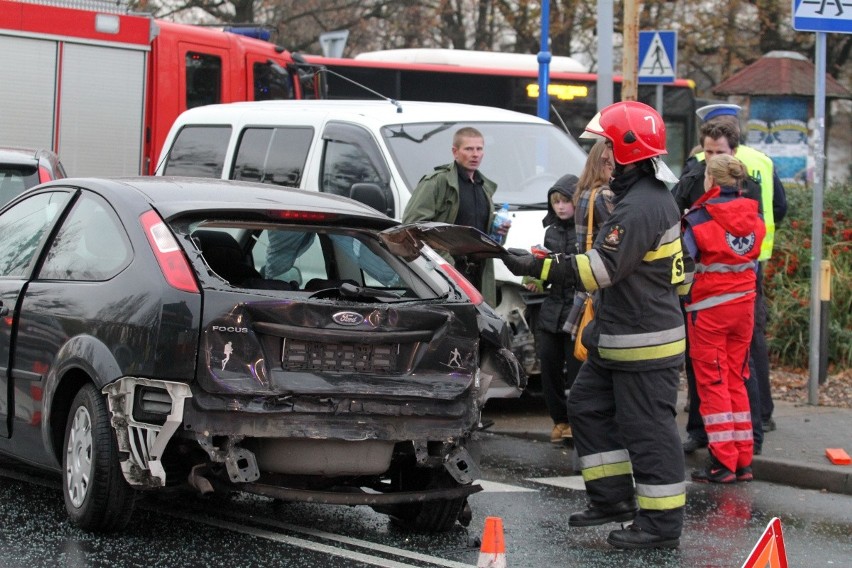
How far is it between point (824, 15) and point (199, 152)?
4852 millimetres

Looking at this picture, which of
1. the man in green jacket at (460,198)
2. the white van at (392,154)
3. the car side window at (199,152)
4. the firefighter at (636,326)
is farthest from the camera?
the car side window at (199,152)

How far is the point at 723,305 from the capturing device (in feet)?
26.0

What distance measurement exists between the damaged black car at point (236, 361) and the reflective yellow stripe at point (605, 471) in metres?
0.50

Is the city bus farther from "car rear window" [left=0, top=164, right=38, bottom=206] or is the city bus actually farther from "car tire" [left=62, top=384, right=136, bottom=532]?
"car tire" [left=62, top=384, right=136, bottom=532]

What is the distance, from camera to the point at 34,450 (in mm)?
6359

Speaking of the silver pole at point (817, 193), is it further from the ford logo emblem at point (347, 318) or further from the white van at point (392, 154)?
the ford logo emblem at point (347, 318)

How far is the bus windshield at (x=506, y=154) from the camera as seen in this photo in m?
9.99

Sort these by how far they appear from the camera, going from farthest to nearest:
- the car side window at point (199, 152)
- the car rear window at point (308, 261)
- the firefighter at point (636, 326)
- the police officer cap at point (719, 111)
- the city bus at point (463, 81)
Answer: the city bus at point (463, 81) → the car side window at point (199, 152) → the police officer cap at point (719, 111) → the car rear window at point (308, 261) → the firefighter at point (636, 326)

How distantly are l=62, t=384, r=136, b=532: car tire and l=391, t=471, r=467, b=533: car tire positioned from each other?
A: 47.7 inches

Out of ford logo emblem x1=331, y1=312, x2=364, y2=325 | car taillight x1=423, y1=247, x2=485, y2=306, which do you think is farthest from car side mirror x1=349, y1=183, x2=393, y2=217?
ford logo emblem x1=331, y1=312, x2=364, y2=325

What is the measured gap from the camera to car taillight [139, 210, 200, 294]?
5664 mm

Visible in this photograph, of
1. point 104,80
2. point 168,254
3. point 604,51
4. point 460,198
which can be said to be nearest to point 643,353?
point 168,254

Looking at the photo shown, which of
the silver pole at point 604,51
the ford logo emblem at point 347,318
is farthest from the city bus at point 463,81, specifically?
the ford logo emblem at point 347,318

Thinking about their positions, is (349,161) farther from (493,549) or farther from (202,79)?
(202,79)
